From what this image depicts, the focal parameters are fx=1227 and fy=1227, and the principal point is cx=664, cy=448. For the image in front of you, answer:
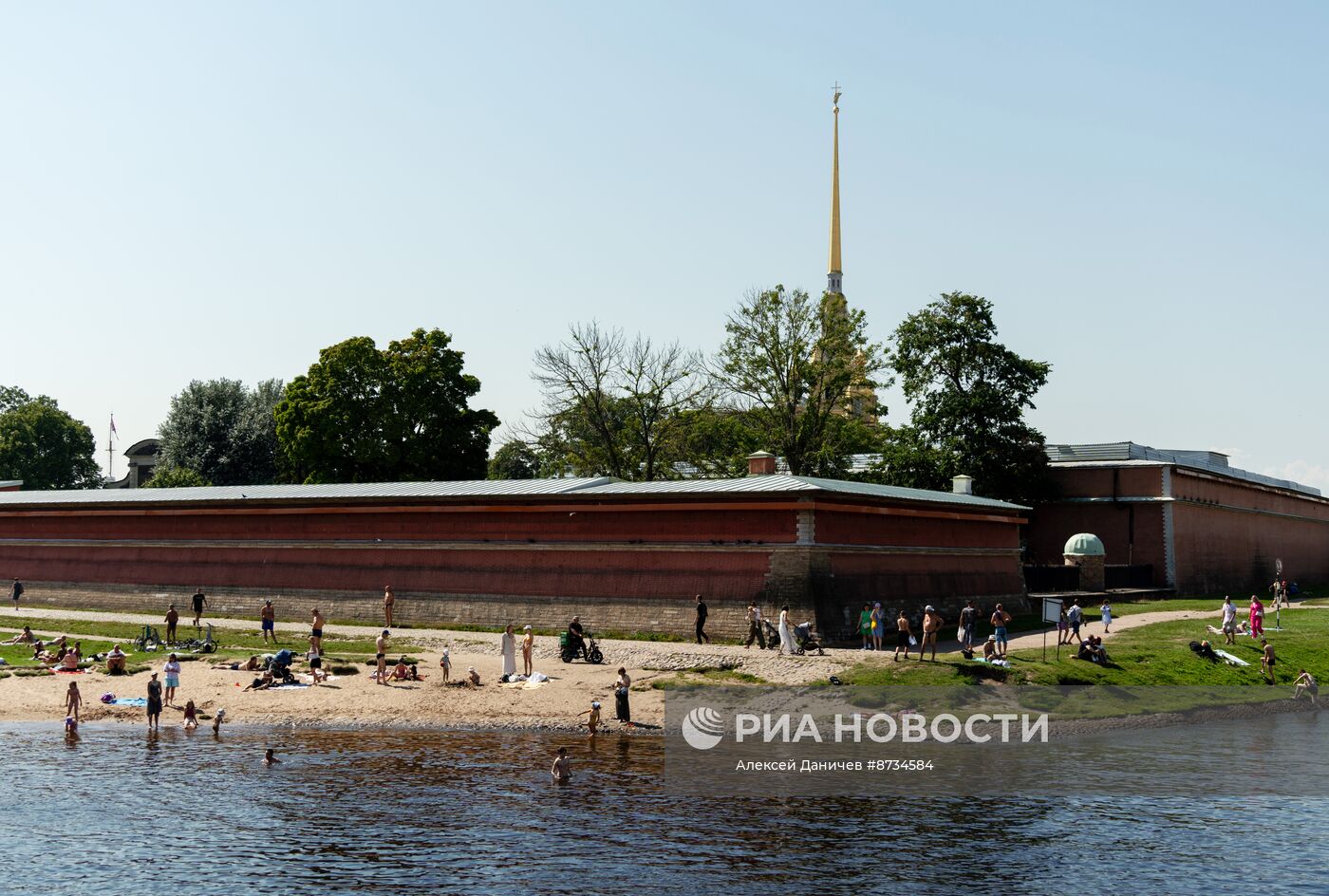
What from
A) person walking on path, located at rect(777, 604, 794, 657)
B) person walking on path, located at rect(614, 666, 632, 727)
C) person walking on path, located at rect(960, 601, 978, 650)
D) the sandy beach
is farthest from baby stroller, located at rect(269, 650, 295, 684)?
person walking on path, located at rect(960, 601, 978, 650)

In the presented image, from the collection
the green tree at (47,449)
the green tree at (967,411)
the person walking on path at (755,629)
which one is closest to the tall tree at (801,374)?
the green tree at (967,411)

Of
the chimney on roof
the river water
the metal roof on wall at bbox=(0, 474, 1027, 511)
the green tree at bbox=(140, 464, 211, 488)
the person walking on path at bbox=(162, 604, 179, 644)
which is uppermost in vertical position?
the green tree at bbox=(140, 464, 211, 488)

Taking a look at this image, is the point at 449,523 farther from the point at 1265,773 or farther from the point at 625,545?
the point at 1265,773

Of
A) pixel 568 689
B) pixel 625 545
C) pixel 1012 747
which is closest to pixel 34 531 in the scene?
pixel 625 545

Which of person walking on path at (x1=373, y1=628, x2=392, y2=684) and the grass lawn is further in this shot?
person walking on path at (x1=373, y1=628, x2=392, y2=684)

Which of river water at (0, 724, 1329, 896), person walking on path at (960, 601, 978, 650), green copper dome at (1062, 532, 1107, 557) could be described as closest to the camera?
river water at (0, 724, 1329, 896)

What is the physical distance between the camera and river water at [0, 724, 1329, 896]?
22.4m

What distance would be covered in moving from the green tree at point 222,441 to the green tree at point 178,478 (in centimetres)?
37

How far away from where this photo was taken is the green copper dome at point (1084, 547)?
6319 centimetres

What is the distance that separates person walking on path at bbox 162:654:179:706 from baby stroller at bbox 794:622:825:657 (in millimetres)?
18978

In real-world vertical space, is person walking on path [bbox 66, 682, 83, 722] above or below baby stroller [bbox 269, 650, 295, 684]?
below

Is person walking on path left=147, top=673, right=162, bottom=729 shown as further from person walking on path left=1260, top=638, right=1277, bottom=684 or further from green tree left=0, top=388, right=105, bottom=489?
green tree left=0, top=388, right=105, bottom=489

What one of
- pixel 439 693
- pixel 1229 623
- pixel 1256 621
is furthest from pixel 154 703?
pixel 1256 621

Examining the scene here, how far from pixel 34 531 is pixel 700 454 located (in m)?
37.5
